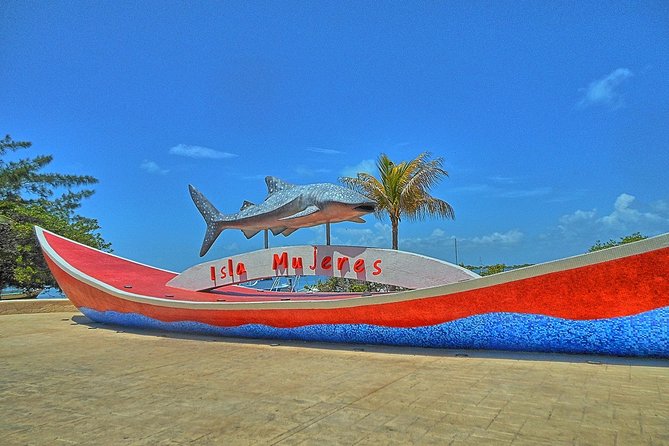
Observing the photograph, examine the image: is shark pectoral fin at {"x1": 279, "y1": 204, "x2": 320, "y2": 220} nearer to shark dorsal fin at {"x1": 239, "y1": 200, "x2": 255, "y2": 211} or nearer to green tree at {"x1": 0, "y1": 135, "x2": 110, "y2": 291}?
shark dorsal fin at {"x1": 239, "y1": 200, "x2": 255, "y2": 211}

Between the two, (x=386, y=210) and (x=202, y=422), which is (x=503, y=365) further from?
(x=386, y=210)

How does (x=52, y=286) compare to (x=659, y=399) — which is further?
(x=52, y=286)

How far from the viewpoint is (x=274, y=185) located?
41.1ft

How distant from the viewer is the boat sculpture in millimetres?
6266

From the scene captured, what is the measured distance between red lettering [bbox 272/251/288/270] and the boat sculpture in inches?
1.9

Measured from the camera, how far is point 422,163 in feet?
49.6

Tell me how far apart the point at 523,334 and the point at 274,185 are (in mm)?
7673

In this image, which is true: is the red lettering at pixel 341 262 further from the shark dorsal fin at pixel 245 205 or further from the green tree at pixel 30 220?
the green tree at pixel 30 220

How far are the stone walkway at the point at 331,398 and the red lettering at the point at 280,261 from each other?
3.03 m

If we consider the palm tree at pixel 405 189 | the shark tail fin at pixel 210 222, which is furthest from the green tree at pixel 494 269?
the shark tail fin at pixel 210 222

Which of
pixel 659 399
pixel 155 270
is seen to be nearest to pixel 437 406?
pixel 659 399

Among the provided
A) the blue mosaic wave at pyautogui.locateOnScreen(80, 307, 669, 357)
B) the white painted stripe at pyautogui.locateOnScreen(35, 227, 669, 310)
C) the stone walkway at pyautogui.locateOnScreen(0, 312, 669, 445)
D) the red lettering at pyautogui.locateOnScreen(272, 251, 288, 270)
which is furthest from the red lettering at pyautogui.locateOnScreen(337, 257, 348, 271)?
the stone walkway at pyautogui.locateOnScreen(0, 312, 669, 445)

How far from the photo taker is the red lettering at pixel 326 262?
10.5 m

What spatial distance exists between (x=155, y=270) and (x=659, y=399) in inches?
559
